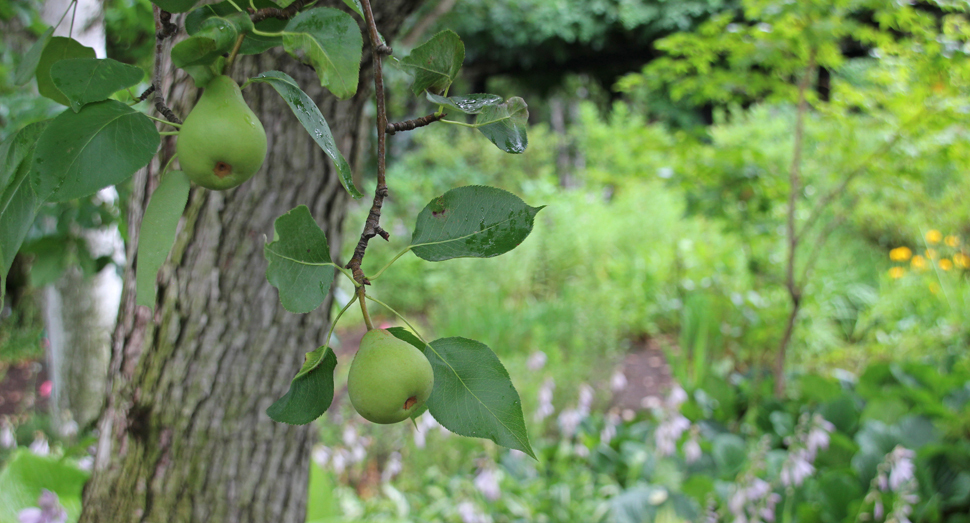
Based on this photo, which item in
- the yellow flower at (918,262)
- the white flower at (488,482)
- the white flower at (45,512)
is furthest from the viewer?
the yellow flower at (918,262)

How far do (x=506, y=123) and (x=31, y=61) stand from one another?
0.25 meters

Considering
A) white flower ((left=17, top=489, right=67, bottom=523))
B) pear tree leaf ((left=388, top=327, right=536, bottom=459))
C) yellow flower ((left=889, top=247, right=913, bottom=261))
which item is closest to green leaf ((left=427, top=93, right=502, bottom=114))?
pear tree leaf ((left=388, top=327, right=536, bottom=459))

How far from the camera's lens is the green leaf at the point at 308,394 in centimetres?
25

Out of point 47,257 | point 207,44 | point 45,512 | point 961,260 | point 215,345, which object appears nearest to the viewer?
point 207,44

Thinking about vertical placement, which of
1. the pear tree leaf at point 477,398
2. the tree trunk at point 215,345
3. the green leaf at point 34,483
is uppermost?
the pear tree leaf at point 477,398

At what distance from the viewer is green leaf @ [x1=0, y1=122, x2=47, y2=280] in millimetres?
275

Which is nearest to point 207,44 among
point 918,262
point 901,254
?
point 918,262

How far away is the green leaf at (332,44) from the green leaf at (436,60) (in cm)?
4

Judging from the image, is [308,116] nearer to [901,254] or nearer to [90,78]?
[90,78]

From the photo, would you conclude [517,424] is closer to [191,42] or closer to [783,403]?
[191,42]

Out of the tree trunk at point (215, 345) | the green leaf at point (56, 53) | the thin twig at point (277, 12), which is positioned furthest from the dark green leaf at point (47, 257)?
the thin twig at point (277, 12)

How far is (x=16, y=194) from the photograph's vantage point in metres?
0.28

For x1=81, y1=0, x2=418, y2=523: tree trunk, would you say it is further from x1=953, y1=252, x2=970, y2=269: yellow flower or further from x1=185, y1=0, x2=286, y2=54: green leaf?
x1=953, y1=252, x2=970, y2=269: yellow flower

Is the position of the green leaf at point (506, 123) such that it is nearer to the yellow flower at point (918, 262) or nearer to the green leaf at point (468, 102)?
the green leaf at point (468, 102)
